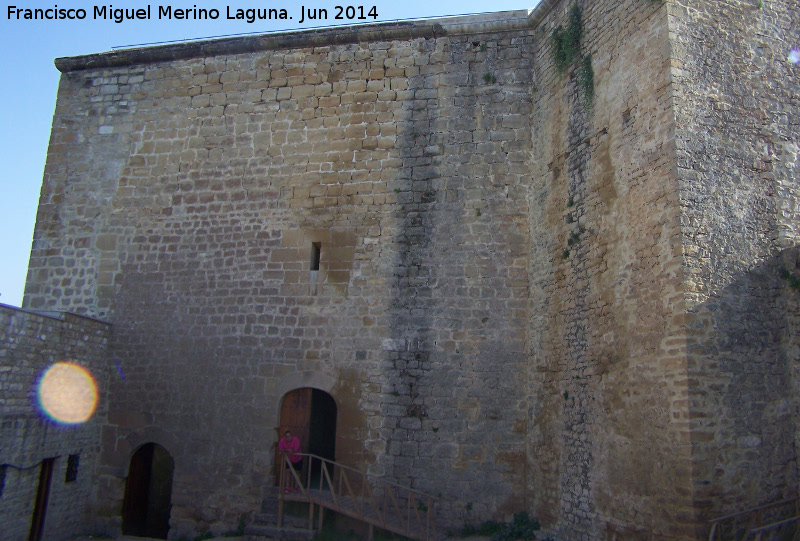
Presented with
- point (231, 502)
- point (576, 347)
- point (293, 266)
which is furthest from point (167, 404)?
point (576, 347)

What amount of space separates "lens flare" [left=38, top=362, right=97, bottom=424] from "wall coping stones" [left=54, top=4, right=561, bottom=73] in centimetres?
553

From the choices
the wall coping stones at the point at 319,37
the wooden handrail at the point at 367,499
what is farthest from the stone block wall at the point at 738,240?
the wooden handrail at the point at 367,499

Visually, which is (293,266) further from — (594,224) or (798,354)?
(798,354)

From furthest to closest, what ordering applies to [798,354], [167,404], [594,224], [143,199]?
[143,199], [167,404], [594,224], [798,354]

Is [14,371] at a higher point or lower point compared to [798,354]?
lower

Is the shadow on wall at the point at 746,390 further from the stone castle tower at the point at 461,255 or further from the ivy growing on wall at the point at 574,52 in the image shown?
the ivy growing on wall at the point at 574,52

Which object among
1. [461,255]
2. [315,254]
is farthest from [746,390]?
[315,254]

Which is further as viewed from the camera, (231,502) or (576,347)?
(231,502)

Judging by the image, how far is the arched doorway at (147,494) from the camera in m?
10.3

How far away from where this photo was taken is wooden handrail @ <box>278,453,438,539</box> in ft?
28.0

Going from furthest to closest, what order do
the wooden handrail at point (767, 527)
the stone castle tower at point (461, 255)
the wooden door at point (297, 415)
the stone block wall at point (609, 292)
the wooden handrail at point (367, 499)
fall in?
the wooden door at point (297, 415), the wooden handrail at point (367, 499), the stone castle tower at point (461, 255), the stone block wall at point (609, 292), the wooden handrail at point (767, 527)

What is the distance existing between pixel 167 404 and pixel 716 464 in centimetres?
769

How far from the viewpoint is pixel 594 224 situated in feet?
27.0

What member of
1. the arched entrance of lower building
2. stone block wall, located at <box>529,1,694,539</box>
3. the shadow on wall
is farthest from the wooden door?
the shadow on wall
